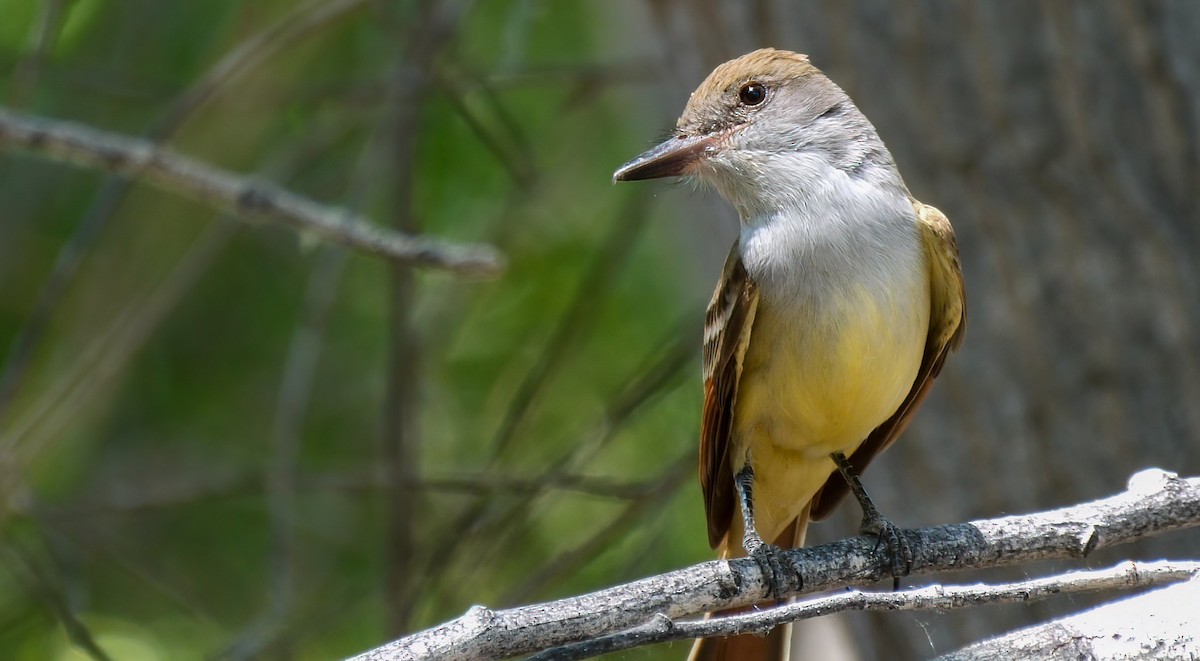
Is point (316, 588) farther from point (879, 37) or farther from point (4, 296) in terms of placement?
point (879, 37)

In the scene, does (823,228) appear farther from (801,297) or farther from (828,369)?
(828,369)

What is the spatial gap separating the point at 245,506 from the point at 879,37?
369cm

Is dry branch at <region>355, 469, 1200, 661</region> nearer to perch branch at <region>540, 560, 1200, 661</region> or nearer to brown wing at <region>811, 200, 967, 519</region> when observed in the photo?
perch branch at <region>540, 560, 1200, 661</region>

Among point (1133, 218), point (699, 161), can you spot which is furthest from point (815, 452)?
point (1133, 218)

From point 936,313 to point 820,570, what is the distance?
1.05 m

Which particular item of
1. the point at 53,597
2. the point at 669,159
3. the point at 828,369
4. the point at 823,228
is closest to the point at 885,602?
the point at 828,369

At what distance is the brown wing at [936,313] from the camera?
356 centimetres

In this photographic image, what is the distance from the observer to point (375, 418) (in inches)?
273

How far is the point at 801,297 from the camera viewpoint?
3.39m

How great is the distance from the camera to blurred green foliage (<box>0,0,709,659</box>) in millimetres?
5242

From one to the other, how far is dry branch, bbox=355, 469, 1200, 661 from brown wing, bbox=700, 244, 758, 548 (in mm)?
597

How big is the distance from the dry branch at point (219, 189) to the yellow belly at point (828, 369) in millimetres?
773

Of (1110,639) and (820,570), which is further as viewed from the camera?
(820,570)

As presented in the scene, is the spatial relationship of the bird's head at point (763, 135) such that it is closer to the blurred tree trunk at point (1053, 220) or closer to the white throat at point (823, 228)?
the white throat at point (823, 228)
